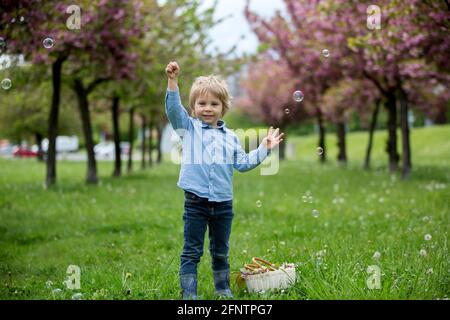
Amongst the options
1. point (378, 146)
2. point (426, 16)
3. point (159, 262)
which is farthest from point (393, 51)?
point (378, 146)

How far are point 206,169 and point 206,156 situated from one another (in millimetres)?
121

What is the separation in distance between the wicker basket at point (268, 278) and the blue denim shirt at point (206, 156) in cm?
72

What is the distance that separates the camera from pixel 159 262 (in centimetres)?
657

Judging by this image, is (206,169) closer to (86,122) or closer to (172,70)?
(172,70)

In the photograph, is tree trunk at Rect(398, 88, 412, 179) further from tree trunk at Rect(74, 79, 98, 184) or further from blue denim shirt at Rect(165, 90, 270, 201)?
blue denim shirt at Rect(165, 90, 270, 201)

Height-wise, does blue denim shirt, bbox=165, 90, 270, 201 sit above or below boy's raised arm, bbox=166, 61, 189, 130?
below

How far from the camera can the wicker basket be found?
197 inches

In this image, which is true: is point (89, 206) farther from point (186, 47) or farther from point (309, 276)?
point (186, 47)

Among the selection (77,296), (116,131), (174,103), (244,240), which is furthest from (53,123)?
(174,103)

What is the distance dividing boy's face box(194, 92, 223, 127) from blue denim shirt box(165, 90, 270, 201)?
0.07m

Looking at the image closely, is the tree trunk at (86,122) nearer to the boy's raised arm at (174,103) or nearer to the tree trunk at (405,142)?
the tree trunk at (405,142)

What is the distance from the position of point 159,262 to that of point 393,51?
9183mm

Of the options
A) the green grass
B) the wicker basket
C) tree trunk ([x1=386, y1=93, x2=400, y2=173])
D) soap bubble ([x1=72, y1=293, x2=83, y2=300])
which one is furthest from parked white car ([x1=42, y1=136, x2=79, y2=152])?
the wicker basket

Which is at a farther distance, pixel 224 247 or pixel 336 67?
pixel 336 67
